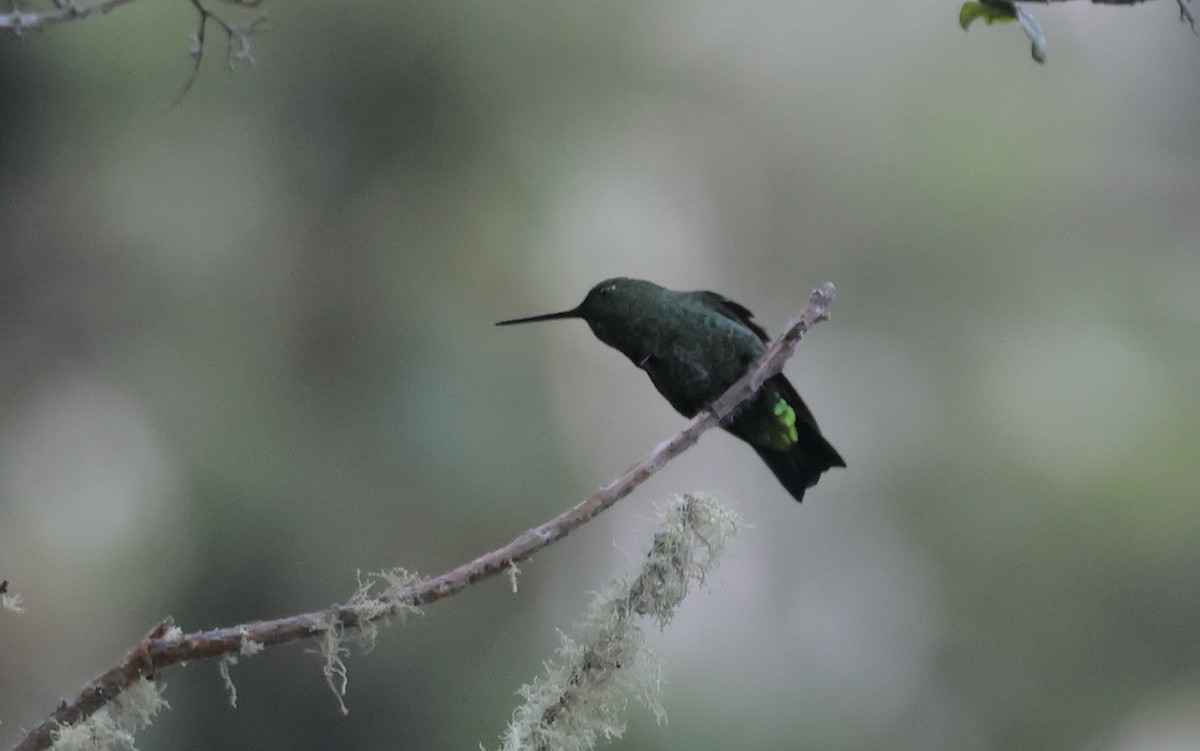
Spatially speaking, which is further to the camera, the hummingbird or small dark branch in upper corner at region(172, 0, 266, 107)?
the hummingbird

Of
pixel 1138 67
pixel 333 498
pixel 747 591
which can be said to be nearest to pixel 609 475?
pixel 747 591

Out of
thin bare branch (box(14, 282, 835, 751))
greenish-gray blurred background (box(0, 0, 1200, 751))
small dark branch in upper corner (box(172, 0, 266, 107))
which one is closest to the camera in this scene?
thin bare branch (box(14, 282, 835, 751))

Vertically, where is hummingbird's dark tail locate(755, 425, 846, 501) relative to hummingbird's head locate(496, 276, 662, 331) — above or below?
below

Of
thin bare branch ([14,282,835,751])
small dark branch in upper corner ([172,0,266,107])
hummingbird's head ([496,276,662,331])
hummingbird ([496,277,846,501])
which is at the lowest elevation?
thin bare branch ([14,282,835,751])

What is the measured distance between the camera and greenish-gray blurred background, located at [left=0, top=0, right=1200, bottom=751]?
→ 7.20 feet

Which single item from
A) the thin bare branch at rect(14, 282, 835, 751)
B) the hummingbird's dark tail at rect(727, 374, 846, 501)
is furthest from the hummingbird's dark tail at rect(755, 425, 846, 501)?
the thin bare branch at rect(14, 282, 835, 751)

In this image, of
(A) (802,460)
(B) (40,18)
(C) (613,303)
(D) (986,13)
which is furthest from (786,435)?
(B) (40,18)

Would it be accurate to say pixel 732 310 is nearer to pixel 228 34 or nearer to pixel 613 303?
pixel 613 303

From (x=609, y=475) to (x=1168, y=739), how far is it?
1.16 meters

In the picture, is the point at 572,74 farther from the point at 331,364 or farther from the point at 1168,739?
the point at 1168,739

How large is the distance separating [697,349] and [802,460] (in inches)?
10.2

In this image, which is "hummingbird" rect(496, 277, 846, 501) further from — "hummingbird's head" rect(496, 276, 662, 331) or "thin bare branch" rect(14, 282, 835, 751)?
"thin bare branch" rect(14, 282, 835, 751)

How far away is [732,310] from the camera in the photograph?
170 cm

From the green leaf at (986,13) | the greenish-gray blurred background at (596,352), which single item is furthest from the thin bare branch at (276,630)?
the greenish-gray blurred background at (596,352)
